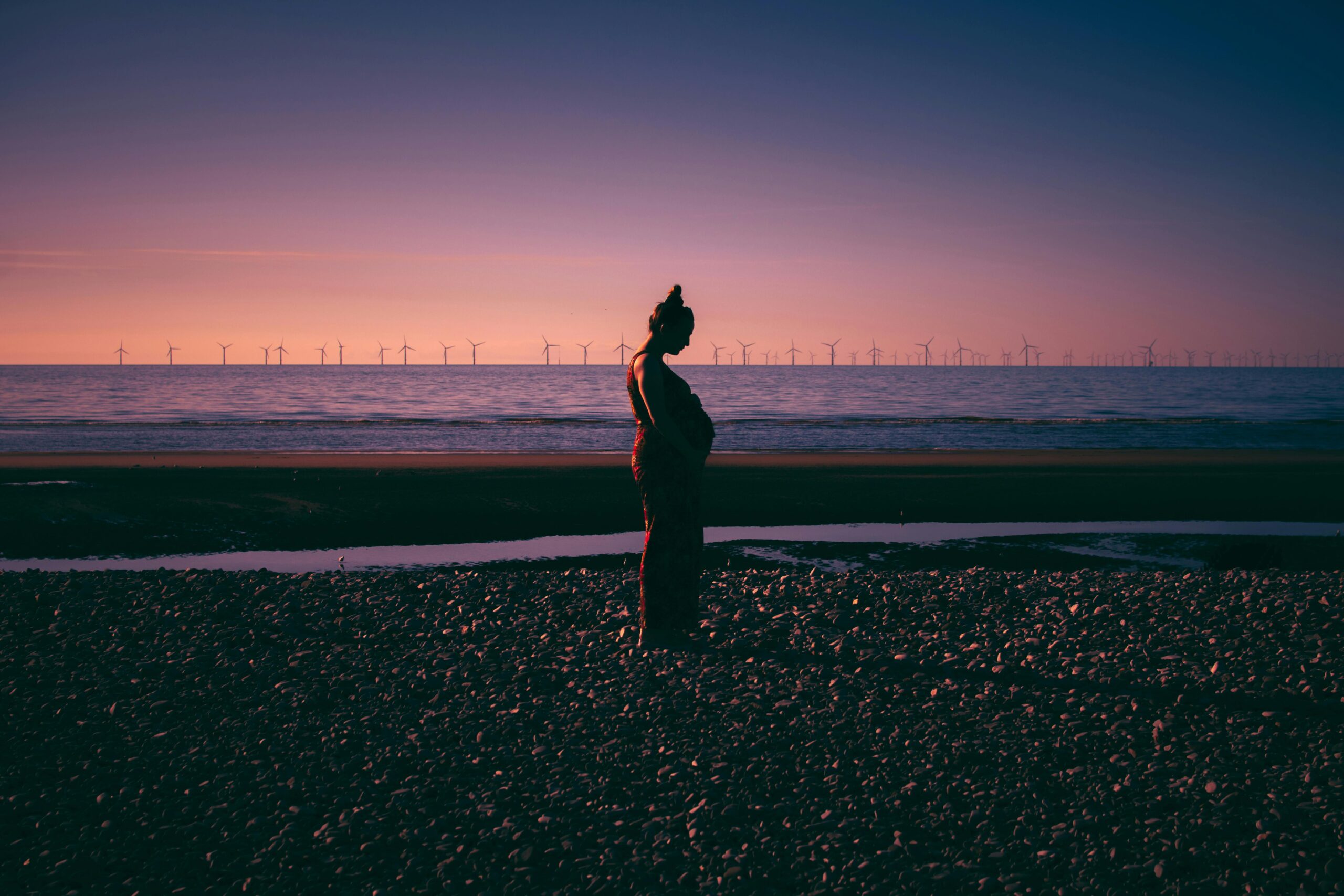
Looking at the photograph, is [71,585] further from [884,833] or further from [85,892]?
[884,833]

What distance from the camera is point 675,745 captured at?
17.4 feet

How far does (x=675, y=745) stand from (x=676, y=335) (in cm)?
326

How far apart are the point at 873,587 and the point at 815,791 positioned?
4917 millimetres

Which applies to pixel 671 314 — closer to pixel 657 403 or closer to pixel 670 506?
pixel 657 403

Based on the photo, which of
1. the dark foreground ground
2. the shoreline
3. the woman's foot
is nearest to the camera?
the dark foreground ground

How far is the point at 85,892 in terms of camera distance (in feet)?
12.3

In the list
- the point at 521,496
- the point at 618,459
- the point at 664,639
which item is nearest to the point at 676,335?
the point at 664,639

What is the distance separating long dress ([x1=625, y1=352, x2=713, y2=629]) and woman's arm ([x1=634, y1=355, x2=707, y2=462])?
7 centimetres

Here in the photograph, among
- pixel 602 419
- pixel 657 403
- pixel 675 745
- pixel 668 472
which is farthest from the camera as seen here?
pixel 602 419

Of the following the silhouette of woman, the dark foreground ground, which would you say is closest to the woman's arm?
the silhouette of woman

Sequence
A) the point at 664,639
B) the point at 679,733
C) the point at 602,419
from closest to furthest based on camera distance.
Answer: the point at 679,733 → the point at 664,639 → the point at 602,419

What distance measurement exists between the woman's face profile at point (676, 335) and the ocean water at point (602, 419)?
2542 cm

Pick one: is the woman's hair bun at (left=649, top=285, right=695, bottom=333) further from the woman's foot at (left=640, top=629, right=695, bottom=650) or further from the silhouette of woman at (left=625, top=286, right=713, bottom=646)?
the woman's foot at (left=640, top=629, right=695, bottom=650)

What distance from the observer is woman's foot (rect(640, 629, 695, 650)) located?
725 cm
